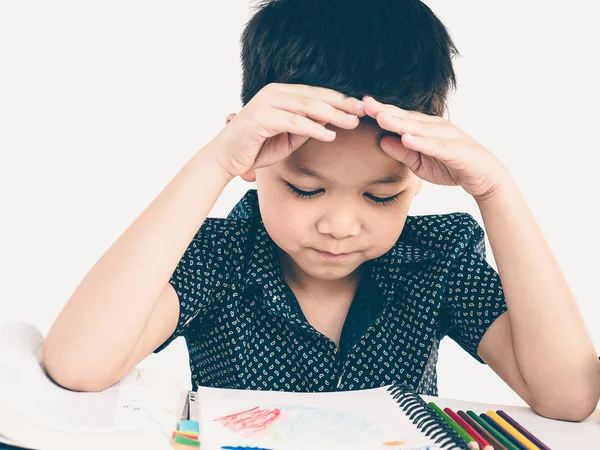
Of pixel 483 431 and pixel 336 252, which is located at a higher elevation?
pixel 336 252

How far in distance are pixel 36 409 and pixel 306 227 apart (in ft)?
1.19

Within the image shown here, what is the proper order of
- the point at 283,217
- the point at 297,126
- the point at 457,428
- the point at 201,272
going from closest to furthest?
the point at 457,428
the point at 297,126
the point at 283,217
the point at 201,272

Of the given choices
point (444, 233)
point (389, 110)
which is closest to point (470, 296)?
point (444, 233)

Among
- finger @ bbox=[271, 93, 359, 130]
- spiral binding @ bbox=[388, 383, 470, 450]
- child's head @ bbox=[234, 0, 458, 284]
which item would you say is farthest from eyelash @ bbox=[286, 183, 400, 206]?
spiral binding @ bbox=[388, 383, 470, 450]

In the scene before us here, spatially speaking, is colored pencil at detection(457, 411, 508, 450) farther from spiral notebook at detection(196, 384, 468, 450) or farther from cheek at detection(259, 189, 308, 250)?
cheek at detection(259, 189, 308, 250)

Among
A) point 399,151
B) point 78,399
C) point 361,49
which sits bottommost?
point 78,399

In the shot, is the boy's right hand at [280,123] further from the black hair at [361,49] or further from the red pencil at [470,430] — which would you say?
the red pencil at [470,430]

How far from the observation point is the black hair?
36.3 inches

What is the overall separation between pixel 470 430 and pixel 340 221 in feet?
0.91

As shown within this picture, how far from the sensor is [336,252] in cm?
94

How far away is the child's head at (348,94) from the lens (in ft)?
2.99

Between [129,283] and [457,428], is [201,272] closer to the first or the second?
[129,283]

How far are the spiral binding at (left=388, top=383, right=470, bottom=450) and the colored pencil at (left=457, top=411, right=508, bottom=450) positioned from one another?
34 millimetres

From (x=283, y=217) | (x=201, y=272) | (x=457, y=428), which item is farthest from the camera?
(x=201, y=272)
